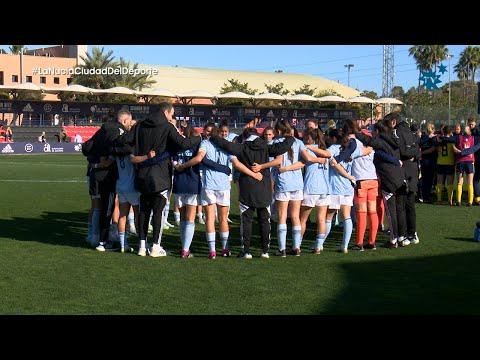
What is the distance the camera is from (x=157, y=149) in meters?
11.1

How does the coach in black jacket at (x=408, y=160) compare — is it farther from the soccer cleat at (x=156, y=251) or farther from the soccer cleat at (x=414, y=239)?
the soccer cleat at (x=156, y=251)

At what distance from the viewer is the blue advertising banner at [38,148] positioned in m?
47.8

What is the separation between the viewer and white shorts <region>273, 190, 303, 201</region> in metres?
11.4

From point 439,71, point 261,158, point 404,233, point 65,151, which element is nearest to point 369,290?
point 261,158

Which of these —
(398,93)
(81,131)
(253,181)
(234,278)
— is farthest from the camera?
(398,93)

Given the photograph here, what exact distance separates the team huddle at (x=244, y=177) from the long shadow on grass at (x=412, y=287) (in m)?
1.30

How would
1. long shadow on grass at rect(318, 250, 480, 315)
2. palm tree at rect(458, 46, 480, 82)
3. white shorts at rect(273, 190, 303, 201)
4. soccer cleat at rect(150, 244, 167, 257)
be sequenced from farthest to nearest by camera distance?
1. palm tree at rect(458, 46, 480, 82)
2. white shorts at rect(273, 190, 303, 201)
3. soccer cleat at rect(150, 244, 167, 257)
4. long shadow on grass at rect(318, 250, 480, 315)

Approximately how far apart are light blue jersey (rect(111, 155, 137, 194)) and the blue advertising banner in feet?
120

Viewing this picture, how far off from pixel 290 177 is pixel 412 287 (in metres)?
2.87

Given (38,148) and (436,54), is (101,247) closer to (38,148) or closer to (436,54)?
(38,148)

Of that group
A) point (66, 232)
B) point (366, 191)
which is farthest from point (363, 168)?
point (66, 232)

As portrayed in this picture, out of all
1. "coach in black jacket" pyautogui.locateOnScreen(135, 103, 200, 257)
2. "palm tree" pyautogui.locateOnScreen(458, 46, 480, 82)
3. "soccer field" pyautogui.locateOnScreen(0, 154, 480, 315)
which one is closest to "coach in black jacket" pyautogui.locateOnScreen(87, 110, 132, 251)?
"soccer field" pyautogui.locateOnScreen(0, 154, 480, 315)

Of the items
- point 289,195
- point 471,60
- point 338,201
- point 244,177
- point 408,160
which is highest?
point 471,60

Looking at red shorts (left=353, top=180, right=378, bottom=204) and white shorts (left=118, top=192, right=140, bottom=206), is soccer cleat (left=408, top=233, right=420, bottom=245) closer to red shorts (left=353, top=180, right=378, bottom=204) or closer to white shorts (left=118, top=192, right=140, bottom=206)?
red shorts (left=353, top=180, right=378, bottom=204)
